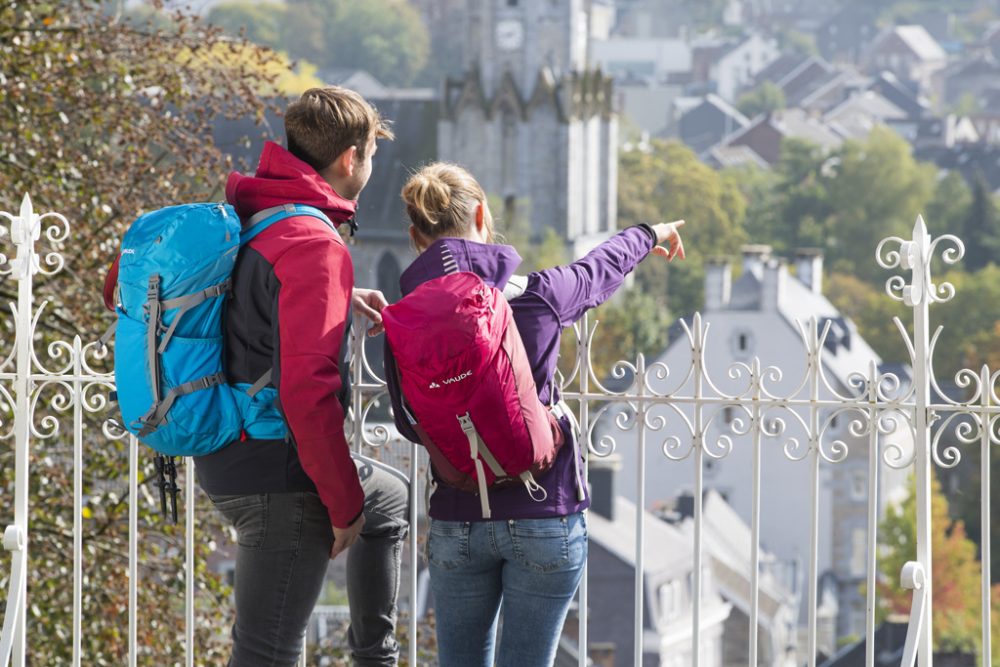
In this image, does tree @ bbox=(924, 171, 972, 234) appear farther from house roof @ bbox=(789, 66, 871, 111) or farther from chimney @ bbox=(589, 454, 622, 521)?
chimney @ bbox=(589, 454, 622, 521)

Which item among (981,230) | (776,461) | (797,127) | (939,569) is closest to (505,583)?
(776,461)

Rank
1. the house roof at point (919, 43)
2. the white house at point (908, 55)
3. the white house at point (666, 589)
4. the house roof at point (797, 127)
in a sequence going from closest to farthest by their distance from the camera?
the white house at point (666, 589) → the house roof at point (797, 127) → the white house at point (908, 55) → the house roof at point (919, 43)

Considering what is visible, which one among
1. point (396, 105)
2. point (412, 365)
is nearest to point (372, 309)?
point (412, 365)

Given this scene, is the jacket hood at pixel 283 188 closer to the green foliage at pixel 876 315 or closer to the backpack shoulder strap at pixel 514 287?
the backpack shoulder strap at pixel 514 287

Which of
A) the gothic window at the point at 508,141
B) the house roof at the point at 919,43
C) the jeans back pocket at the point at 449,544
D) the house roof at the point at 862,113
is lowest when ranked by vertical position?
the jeans back pocket at the point at 449,544

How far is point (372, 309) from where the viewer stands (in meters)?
4.25

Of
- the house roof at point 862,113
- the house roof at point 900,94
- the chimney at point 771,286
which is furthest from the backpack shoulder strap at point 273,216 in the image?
the house roof at point 900,94

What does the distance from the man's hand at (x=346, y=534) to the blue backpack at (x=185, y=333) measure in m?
0.26

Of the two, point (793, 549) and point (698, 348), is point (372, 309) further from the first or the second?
point (793, 549)

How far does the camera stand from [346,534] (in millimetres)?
3770

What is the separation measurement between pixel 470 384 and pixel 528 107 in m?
62.0

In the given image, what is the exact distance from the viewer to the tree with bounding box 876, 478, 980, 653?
1667 inches

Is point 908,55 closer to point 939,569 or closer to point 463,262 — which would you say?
point 939,569

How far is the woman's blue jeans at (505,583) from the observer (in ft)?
12.4
